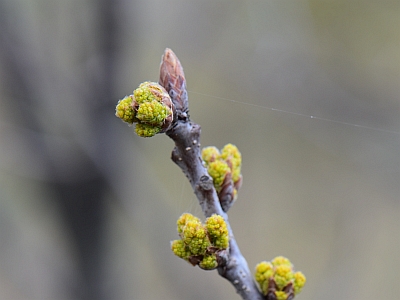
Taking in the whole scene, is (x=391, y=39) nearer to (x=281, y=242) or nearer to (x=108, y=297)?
(x=281, y=242)

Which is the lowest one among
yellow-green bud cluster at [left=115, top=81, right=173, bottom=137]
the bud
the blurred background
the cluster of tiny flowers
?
the cluster of tiny flowers

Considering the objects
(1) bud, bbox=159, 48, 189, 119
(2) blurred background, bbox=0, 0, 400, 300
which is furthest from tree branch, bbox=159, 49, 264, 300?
(2) blurred background, bbox=0, 0, 400, 300

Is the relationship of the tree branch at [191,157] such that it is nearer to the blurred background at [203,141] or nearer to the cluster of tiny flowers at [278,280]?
the cluster of tiny flowers at [278,280]

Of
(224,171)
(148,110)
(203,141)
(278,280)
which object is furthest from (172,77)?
(203,141)

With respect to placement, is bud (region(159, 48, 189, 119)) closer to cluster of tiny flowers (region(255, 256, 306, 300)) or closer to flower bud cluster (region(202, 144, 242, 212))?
flower bud cluster (region(202, 144, 242, 212))

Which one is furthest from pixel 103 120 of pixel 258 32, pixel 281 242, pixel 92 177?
pixel 281 242

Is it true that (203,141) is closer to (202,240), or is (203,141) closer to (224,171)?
(224,171)
